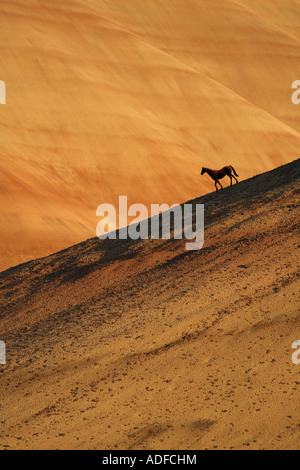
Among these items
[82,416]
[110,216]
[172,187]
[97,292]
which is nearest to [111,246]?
[97,292]

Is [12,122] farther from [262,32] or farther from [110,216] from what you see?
[262,32]

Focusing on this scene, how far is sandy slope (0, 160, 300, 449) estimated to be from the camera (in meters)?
8.07

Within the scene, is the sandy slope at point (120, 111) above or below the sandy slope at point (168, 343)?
above

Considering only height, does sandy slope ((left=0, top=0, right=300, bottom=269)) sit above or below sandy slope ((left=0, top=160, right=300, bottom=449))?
above

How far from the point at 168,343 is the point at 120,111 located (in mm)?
33173

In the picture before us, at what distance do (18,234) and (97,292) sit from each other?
13.8 meters

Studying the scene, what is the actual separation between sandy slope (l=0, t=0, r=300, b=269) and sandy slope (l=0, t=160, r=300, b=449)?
12.5 m

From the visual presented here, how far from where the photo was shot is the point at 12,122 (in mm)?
36625

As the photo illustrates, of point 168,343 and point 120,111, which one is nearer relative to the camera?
point 168,343

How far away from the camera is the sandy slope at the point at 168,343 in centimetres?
807

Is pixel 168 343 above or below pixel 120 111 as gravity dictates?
below

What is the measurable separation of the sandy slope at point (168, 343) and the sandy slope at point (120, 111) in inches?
493

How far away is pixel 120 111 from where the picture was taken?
41781mm

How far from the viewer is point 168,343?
10.1 m
